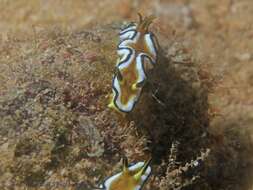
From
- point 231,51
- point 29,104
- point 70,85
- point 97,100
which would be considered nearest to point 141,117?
point 97,100

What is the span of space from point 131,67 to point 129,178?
2.36 feet

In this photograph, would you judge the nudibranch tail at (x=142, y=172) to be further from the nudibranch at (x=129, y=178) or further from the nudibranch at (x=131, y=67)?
the nudibranch at (x=131, y=67)

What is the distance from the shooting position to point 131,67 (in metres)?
2.91

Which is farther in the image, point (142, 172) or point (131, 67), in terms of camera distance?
point (131, 67)

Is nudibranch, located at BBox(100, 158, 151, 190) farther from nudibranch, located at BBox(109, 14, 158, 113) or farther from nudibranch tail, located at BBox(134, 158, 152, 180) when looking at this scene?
nudibranch, located at BBox(109, 14, 158, 113)

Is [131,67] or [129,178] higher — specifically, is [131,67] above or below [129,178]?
above

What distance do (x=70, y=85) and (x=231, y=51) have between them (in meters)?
A: 1.60

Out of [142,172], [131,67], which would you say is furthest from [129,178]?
[131,67]

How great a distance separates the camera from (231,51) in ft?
12.9

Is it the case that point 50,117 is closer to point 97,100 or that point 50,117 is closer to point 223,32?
point 97,100

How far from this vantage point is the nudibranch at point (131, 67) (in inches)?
112

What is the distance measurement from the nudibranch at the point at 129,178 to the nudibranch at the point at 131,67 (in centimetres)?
38

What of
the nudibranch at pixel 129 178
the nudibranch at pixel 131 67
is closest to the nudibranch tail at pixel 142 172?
the nudibranch at pixel 129 178

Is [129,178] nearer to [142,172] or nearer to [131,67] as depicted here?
[142,172]
